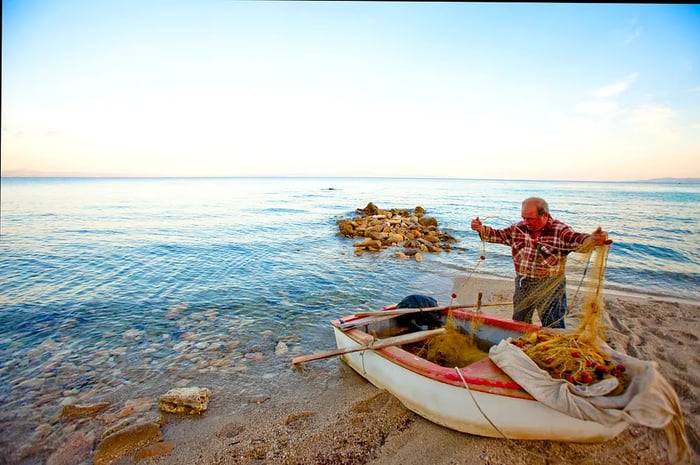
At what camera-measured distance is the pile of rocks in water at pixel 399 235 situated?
691 inches

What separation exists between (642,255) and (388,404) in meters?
17.9

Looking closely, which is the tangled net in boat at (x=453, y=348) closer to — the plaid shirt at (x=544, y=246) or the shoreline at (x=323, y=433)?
the shoreline at (x=323, y=433)

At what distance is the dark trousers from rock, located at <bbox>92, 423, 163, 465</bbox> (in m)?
6.06

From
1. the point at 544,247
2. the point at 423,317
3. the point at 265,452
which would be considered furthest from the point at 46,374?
the point at 544,247

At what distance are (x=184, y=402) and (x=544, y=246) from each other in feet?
20.7

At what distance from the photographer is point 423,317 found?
6.89 metres

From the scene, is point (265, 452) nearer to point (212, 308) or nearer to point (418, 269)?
point (212, 308)

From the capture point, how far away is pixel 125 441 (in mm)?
4828

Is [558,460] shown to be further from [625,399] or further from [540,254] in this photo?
[540,254]

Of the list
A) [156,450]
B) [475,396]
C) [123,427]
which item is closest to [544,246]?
[475,396]

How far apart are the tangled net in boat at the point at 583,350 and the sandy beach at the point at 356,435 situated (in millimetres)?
1118

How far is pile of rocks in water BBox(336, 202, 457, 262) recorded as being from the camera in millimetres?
17562

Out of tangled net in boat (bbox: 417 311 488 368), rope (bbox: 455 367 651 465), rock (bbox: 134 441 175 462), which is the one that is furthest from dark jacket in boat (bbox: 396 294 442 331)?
rock (bbox: 134 441 175 462)

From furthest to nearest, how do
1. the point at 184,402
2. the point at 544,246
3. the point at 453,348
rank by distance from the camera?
1. the point at 453,348
2. the point at 184,402
3. the point at 544,246
